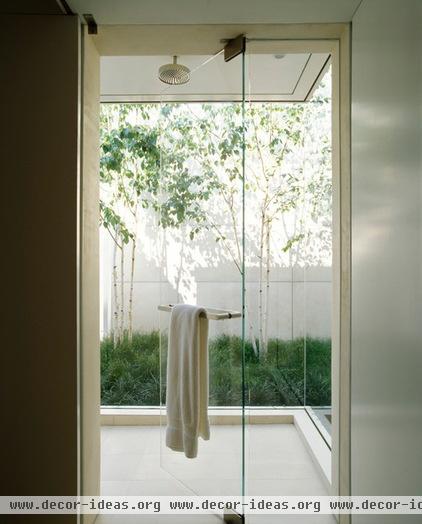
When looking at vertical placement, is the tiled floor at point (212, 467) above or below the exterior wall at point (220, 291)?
below

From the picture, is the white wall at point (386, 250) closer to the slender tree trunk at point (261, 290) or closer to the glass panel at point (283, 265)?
the glass panel at point (283, 265)

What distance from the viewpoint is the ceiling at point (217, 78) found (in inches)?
79.7

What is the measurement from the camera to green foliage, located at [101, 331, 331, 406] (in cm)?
200

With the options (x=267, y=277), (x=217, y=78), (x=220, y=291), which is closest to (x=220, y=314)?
(x=220, y=291)

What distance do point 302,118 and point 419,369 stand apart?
234 cm

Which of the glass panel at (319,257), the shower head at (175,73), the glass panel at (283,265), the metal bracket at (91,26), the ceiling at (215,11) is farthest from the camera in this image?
the glass panel at (283,265)

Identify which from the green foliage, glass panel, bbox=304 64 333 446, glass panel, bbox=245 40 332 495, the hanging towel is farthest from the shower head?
the green foliage

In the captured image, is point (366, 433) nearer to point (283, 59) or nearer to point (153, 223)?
point (283, 59)

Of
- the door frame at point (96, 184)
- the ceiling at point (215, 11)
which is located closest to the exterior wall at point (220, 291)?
the door frame at point (96, 184)

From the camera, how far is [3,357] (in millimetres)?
1762

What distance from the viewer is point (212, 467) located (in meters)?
2.03

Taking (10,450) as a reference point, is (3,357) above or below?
above

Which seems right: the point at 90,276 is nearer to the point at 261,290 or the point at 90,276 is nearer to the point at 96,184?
the point at 96,184

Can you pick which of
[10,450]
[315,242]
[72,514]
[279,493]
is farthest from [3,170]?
[279,493]
